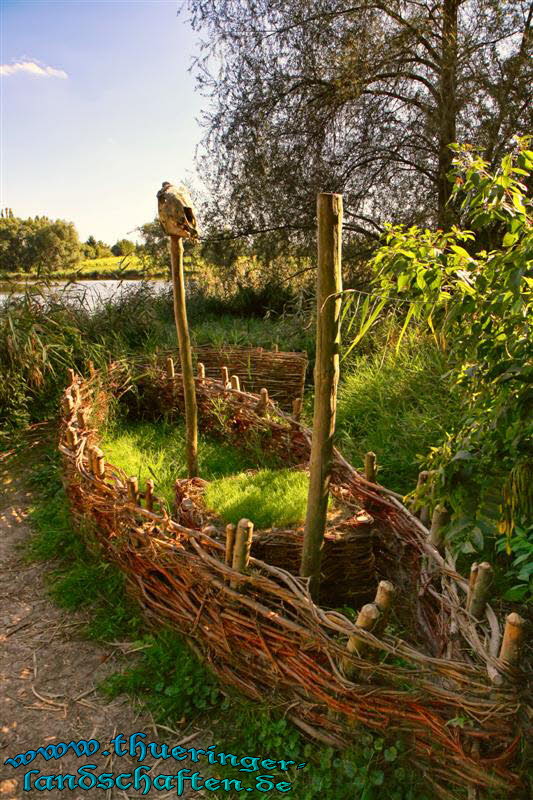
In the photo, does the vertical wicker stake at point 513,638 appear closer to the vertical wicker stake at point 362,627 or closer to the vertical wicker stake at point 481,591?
the vertical wicker stake at point 481,591

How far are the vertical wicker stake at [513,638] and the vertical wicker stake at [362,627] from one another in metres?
0.37

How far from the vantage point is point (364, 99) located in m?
7.37

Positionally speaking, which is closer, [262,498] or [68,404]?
[262,498]

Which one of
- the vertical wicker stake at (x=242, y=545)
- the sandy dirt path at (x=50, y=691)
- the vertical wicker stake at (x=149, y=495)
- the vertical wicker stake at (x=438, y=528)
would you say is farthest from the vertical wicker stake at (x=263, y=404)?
the vertical wicker stake at (x=242, y=545)

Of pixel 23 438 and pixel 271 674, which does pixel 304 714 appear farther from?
pixel 23 438

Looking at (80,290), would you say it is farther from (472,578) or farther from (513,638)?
(513,638)

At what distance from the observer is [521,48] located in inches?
254

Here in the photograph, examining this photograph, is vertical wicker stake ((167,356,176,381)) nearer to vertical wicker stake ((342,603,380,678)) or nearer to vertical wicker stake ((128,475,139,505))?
vertical wicker stake ((128,475,139,505))

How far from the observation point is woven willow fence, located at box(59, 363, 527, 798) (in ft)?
5.41

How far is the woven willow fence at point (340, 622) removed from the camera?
5.41 ft

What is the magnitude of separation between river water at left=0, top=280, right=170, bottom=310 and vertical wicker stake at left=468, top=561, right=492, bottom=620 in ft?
17.7

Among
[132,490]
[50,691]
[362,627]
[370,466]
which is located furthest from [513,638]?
[50,691]

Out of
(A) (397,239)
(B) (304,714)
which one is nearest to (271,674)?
(B) (304,714)

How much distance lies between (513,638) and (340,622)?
0.55 metres
